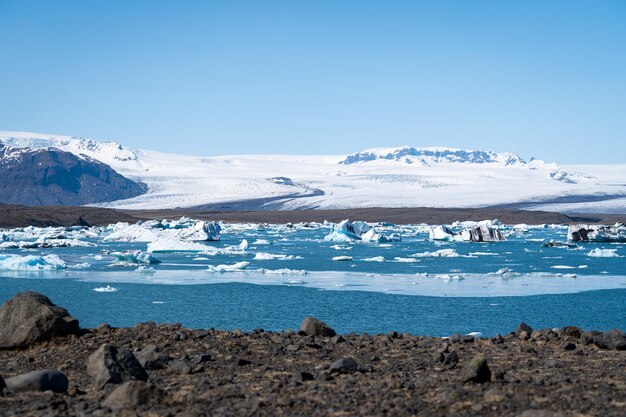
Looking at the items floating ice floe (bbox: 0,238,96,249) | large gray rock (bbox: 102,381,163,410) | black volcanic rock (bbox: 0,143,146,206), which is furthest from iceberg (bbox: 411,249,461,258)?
black volcanic rock (bbox: 0,143,146,206)

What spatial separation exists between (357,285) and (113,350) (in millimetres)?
14534

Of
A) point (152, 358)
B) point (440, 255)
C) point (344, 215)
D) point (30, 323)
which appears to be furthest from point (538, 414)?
point (344, 215)

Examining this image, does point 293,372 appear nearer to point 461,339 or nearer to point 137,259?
point 461,339

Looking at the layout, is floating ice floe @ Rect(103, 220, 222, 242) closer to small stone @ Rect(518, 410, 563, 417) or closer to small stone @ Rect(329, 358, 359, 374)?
small stone @ Rect(329, 358, 359, 374)

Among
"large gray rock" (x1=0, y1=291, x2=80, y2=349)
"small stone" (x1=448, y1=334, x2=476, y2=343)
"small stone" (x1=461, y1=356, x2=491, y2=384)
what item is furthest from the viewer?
"small stone" (x1=448, y1=334, x2=476, y2=343)

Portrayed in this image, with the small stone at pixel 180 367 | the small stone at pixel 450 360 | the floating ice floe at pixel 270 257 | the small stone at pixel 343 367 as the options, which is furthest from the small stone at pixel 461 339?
the floating ice floe at pixel 270 257

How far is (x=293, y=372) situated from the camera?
6.40m

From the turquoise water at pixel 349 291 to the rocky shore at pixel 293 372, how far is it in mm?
5414

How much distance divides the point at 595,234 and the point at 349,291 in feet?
87.0

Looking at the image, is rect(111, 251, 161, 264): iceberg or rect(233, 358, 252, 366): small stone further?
rect(111, 251, 161, 264): iceberg

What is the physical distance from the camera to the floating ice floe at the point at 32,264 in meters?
24.2

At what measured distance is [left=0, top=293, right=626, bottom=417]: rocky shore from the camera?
189 inches

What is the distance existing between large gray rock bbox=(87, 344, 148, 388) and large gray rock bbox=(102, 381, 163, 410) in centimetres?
88

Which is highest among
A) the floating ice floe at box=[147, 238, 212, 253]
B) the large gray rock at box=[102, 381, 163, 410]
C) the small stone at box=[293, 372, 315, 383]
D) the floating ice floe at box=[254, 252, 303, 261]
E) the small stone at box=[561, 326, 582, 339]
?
the large gray rock at box=[102, 381, 163, 410]
